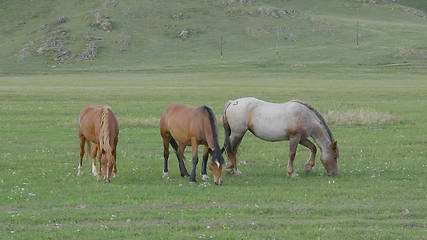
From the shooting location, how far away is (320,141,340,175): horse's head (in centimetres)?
1800

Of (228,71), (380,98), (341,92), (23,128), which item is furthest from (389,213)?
(228,71)

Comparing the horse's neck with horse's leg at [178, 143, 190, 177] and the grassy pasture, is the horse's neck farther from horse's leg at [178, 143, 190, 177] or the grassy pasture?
horse's leg at [178, 143, 190, 177]

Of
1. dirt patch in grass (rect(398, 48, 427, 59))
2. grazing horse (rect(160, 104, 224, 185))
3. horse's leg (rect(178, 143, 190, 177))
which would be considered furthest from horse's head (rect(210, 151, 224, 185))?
dirt patch in grass (rect(398, 48, 427, 59))

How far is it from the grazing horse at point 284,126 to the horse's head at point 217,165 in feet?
5.73

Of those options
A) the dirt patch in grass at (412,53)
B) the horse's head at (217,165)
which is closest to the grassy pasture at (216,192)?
the horse's head at (217,165)

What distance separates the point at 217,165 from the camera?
54.1 ft

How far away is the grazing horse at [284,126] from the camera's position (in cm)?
1814

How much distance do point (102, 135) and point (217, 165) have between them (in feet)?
9.52

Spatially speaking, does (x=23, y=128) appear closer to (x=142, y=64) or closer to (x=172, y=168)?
(x=172, y=168)

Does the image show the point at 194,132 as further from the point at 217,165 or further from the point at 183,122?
the point at 217,165

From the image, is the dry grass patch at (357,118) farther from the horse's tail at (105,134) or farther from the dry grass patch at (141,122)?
the horse's tail at (105,134)

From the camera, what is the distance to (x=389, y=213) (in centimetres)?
1338

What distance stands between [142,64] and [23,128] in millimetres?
73476

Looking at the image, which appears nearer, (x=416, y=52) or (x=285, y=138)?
(x=285, y=138)
